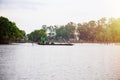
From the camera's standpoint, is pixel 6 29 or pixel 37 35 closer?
pixel 6 29

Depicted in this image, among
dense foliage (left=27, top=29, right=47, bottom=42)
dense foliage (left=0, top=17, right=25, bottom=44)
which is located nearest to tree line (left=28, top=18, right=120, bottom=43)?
dense foliage (left=27, top=29, right=47, bottom=42)

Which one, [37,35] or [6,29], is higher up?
[6,29]

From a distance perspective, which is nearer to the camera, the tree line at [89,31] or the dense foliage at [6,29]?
the dense foliage at [6,29]

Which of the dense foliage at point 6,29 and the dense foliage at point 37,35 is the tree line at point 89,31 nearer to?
the dense foliage at point 37,35

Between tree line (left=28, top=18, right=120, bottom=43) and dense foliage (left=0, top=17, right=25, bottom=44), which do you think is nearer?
dense foliage (left=0, top=17, right=25, bottom=44)

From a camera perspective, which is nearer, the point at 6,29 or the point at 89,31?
the point at 6,29

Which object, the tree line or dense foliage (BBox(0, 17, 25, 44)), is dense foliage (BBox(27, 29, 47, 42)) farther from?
dense foliage (BBox(0, 17, 25, 44))

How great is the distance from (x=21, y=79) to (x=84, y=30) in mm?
75997

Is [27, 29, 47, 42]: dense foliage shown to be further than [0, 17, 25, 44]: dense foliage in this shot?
Yes

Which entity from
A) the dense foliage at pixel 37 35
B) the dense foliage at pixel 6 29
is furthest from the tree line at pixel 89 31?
the dense foliage at pixel 6 29

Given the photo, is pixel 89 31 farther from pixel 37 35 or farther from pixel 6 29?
pixel 6 29

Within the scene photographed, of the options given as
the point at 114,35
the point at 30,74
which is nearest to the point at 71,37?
the point at 114,35

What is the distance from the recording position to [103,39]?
89125mm

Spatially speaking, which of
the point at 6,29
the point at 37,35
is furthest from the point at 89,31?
the point at 6,29
